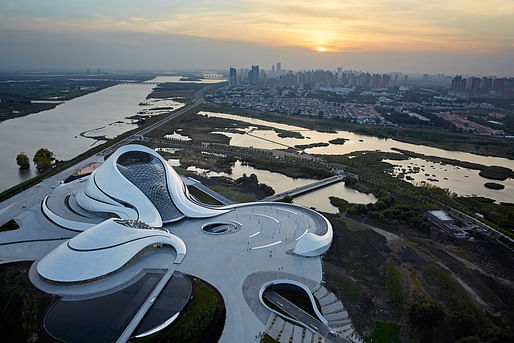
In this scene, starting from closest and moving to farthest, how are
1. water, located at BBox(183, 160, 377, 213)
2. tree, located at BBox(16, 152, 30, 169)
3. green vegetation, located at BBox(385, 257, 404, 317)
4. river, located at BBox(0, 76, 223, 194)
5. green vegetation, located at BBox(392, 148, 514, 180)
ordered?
1. green vegetation, located at BBox(385, 257, 404, 317)
2. water, located at BBox(183, 160, 377, 213)
3. tree, located at BBox(16, 152, 30, 169)
4. river, located at BBox(0, 76, 223, 194)
5. green vegetation, located at BBox(392, 148, 514, 180)

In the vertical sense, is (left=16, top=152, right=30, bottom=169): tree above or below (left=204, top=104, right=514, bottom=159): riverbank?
below

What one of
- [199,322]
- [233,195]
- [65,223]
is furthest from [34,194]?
[199,322]

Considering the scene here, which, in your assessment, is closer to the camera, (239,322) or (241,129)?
(239,322)

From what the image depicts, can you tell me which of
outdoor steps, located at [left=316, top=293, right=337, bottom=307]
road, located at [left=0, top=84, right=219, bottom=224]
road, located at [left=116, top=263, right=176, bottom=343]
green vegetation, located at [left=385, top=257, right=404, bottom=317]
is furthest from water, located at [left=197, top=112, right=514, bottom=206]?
road, located at [left=0, top=84, right=219, bottom=224]

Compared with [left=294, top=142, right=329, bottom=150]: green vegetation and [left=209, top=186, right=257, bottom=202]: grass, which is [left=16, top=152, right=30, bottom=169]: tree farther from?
[left=294, top=142, right=329, bottom=150]: green vegetation

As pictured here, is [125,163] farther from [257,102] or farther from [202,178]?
[257,102]

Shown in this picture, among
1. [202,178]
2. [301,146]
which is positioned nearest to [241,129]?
[301,146]

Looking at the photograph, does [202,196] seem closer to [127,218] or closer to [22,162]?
[127,218]
